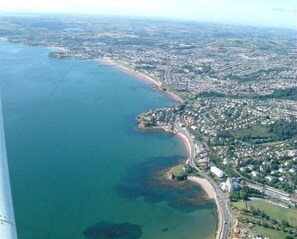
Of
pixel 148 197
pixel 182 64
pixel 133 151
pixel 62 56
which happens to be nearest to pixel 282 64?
pixel 182 64

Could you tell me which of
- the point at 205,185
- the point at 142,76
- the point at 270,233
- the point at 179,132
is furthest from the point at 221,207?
the point at 142,76

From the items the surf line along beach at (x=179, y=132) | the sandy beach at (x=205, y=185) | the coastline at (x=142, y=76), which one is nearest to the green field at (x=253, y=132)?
the surf line along beach at (x=179, y=132)

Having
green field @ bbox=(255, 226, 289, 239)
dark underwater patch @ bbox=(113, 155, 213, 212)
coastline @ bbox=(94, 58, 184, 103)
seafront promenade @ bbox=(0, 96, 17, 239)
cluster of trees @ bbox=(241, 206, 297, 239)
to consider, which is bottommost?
coastline @ bbox=(94, 58, 184, 103)

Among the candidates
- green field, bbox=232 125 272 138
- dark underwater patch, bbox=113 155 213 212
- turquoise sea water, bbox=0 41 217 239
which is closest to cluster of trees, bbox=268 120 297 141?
green field, bbox=232 125 272 138

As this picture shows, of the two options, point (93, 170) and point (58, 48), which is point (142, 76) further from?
point (93, 170)

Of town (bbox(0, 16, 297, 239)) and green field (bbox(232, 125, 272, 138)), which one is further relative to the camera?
green field (bbox(232, 125, 272, 138))

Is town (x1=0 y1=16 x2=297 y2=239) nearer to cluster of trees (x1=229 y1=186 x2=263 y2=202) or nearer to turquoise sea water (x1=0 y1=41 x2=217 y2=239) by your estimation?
cluster of trees (x1=229 y1=186 x2=263 y2=202)
